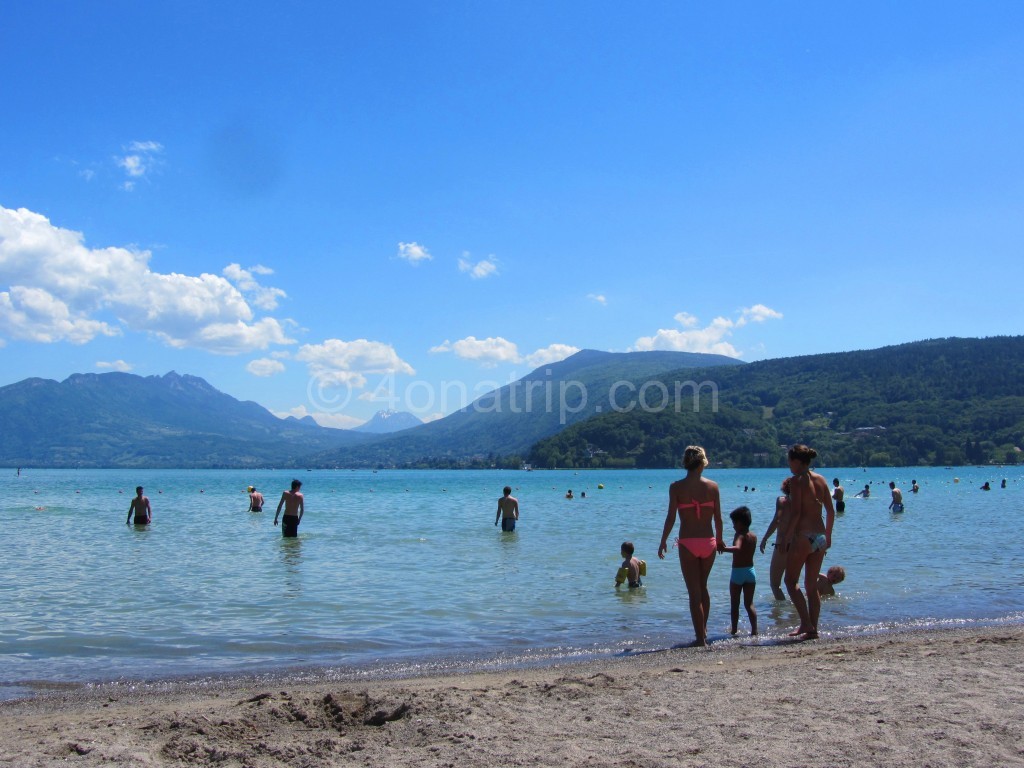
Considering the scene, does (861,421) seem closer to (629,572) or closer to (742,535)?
(629,572)

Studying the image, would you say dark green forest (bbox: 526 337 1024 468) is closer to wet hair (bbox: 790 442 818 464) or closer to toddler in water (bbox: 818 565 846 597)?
toddler in water (bbox: 818 565 846 597)

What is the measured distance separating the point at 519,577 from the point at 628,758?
31.9ft

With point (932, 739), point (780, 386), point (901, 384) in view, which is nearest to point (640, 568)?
point (932, 739)

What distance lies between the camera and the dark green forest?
13000cm

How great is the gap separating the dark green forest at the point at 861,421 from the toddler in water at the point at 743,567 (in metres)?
130

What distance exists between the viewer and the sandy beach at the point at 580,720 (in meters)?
4.51

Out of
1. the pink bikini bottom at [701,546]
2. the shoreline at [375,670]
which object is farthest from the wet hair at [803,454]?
the shoreline at [375,670]

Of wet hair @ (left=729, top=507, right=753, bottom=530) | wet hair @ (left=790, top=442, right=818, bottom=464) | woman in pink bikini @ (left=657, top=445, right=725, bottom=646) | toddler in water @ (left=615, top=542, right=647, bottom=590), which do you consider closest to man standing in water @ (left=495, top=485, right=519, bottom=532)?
toddler in water @ (left=615, top=542, right=647, bottom=590)

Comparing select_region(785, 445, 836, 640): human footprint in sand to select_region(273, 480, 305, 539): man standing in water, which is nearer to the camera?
select_region(785, 445, 836, 640): human footprint in sand

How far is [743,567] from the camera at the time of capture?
8953 millimetres

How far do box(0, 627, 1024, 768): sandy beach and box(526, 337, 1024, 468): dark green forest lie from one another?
13281cm

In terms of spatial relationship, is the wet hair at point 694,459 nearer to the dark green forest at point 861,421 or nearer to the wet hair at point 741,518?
the wet hair at point 741,518

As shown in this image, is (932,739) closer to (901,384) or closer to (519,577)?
(519,577)

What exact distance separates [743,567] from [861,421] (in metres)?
148
